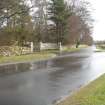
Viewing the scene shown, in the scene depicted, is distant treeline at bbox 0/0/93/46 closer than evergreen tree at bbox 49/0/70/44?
Yes

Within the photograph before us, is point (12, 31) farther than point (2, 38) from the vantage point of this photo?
Yes

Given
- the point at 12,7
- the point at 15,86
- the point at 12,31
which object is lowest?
the point at 15,86

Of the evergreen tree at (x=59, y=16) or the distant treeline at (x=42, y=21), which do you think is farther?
the evergreen tree at (x=59, y=16)

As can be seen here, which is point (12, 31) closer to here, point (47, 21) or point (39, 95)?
point (47, 21)

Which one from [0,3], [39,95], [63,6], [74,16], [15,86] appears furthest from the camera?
[74,16]

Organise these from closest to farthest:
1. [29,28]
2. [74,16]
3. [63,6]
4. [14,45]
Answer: [14,45] → [29,28] → [63,6] → [74,16]

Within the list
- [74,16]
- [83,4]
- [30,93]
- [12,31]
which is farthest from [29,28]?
[30,93]

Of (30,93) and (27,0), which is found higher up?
(27,0)

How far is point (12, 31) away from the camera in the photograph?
41.9 m

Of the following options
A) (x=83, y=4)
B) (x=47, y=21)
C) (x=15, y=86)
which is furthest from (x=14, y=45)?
(x=83, y=4)

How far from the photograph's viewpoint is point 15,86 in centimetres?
1256

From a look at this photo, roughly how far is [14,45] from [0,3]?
7.96m

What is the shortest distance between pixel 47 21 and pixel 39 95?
50.3 meters

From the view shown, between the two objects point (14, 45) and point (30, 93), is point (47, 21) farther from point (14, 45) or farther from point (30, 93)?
point (30, 93)
